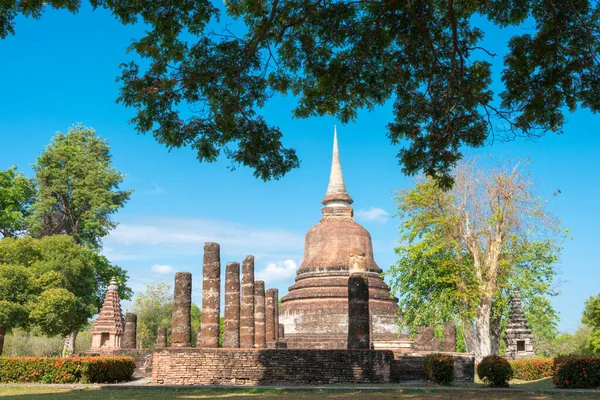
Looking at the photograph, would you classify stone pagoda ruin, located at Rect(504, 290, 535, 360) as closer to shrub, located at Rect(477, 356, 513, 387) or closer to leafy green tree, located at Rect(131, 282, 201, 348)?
shrub, located at Rect(477, 356, 513, 387)

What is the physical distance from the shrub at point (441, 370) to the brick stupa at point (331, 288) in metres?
10.9

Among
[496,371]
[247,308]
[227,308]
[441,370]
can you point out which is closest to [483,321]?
[441,370]

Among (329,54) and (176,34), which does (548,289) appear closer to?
(329,54)

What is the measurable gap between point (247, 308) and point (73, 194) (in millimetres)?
14719

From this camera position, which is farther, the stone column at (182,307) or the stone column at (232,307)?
the stone column at (232,307)

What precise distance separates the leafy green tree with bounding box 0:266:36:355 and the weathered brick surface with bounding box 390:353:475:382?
15.2m

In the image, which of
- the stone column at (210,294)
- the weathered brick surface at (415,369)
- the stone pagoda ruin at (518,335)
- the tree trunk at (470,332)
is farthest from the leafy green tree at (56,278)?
the stone pagoda ruin at (518,335)

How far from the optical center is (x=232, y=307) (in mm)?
21625

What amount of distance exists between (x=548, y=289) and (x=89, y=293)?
70.2ft

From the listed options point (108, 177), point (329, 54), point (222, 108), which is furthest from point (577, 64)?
point (108, 177)

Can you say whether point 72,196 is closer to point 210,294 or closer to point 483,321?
point 210,294

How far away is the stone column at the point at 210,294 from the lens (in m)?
19.0

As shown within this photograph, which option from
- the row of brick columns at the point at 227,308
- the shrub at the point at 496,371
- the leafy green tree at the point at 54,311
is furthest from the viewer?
the leafy green tree at the point at 54,311

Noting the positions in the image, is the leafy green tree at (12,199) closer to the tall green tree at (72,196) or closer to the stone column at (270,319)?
the tall green tree at (72,196)
